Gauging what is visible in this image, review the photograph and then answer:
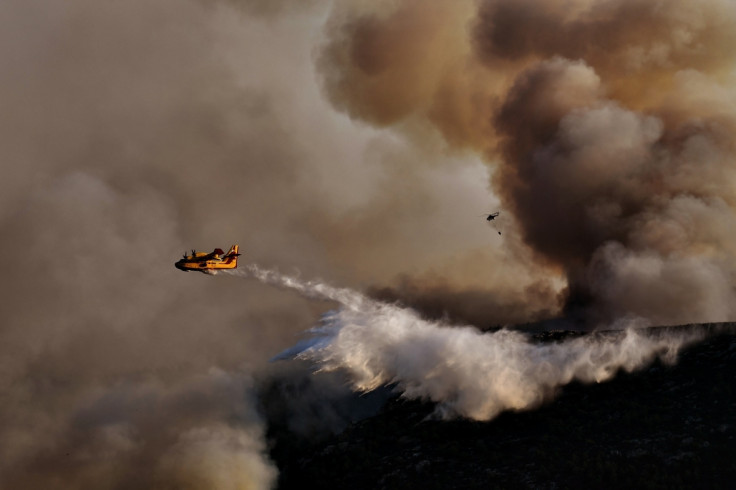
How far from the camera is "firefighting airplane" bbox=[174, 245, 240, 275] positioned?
13864 centimetres

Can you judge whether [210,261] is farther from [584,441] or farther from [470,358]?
[584,441]

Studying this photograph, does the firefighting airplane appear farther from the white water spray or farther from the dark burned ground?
the dark burned ground

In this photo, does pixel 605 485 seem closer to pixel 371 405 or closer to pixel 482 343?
pixel 482 343

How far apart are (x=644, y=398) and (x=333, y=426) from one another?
225 feet

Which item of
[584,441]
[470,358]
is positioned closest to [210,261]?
[470,358]

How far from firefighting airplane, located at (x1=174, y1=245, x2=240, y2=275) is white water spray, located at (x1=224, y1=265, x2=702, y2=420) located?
22382 millimetres

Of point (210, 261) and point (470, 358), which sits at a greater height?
point (210, 261)

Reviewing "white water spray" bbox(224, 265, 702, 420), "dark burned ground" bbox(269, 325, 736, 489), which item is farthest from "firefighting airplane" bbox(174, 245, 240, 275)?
"dark burned ground" bbox(269, 325, 736, 489)

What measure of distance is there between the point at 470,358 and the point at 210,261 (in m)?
52.3

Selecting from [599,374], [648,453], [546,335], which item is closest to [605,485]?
[648,453]

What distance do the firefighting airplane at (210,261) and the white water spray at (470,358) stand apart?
22382mm

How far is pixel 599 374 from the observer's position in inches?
4963

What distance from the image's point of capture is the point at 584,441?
11119 centimetres

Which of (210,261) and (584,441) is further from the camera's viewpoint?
(210,261)
